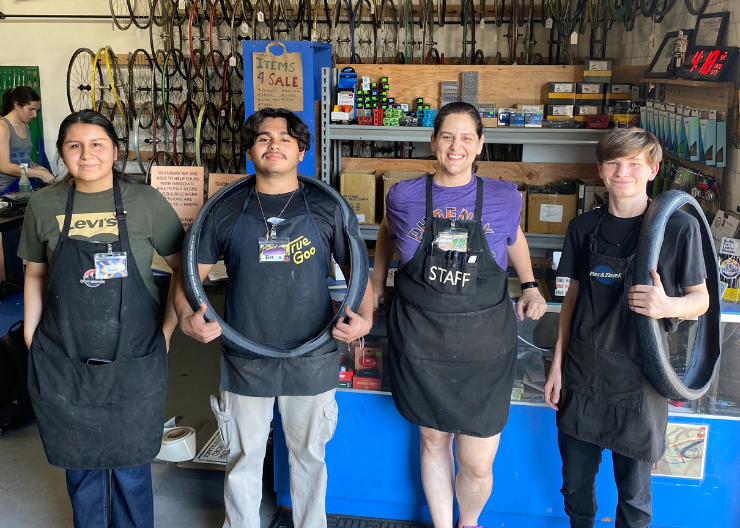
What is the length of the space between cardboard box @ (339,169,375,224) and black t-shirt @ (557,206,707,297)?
251 centimetres

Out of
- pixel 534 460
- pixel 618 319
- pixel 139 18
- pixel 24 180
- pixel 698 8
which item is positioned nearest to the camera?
pixel 618 319

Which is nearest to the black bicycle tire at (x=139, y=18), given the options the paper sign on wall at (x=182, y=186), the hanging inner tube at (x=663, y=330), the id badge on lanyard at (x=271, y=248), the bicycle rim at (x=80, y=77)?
the bicycle rim at (x=80, y=77)

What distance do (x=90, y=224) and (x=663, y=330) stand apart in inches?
69.9

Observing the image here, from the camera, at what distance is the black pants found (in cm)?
200

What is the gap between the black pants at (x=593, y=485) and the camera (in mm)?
1999

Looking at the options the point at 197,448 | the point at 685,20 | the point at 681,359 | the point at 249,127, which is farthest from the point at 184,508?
the point at 685,20

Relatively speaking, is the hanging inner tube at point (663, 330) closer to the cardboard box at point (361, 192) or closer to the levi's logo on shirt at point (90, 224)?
the levi's logo on shirt at point (90, 224)

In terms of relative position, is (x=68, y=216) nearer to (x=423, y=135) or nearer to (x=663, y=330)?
(x=663, y=330)

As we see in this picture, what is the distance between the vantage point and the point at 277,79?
439 cm

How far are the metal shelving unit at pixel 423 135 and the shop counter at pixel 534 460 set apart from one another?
6.48 ft

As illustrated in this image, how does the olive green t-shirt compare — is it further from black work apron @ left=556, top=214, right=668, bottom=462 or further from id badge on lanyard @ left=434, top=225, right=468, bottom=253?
black work apron @ left=556, top=214, right=668, bottom=462

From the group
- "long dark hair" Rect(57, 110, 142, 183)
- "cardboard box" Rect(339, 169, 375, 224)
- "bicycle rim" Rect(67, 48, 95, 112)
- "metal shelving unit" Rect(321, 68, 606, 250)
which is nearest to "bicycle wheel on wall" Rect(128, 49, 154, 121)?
"bicycle rim" Rect(67, 48, 95, 112)

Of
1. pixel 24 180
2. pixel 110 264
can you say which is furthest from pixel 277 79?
pixel 110 264

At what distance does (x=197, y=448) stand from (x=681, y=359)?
2.18m
